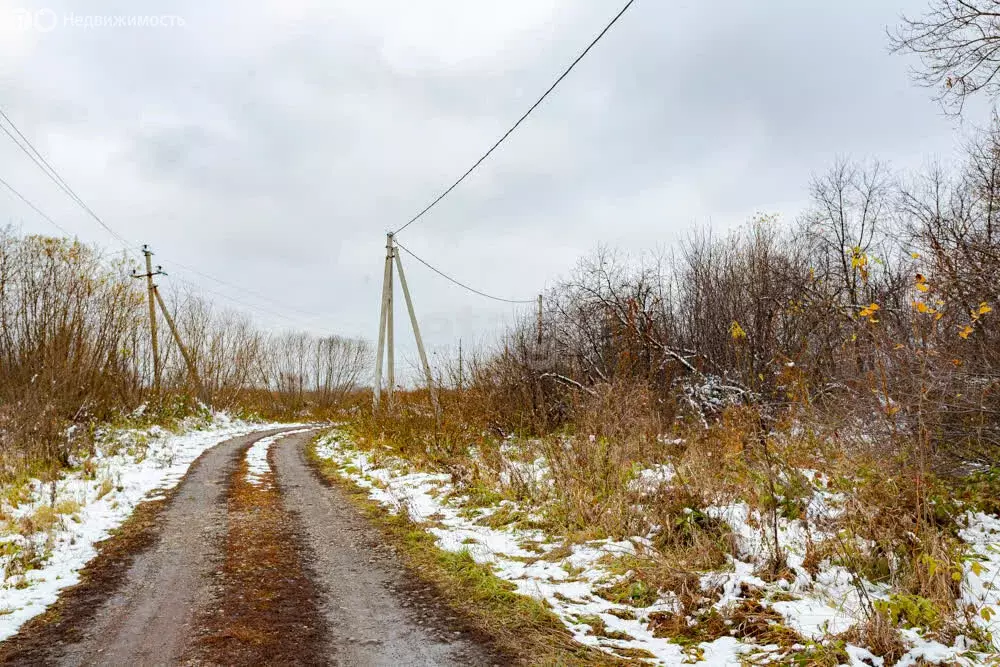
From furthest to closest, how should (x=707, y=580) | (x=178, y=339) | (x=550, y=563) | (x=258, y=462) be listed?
(x=178, y=339) → (x=258, y=462) → (x=550, y=563) → (x=707, y=580)

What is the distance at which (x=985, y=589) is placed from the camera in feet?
13.1

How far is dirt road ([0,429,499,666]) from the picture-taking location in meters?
3.91

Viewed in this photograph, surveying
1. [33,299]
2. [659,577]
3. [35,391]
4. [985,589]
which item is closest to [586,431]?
[659,577]

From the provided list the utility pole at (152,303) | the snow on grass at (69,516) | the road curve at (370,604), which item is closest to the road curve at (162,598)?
the snow on grass at (69,516)

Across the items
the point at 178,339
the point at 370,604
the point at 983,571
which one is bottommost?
the point at 370,604

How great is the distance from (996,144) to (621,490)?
6.02 m

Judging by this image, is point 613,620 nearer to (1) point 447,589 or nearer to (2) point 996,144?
(1) point 447,589

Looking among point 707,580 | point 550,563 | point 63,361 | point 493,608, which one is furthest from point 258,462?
point 707,580

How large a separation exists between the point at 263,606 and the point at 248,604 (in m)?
0.14

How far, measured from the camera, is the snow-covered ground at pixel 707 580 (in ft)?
12.2

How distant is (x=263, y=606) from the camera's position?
4.71 metres

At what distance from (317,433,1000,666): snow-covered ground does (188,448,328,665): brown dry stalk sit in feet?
5.39

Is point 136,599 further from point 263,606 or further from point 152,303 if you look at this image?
point 152,303

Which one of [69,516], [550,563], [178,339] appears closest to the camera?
[550,563]
